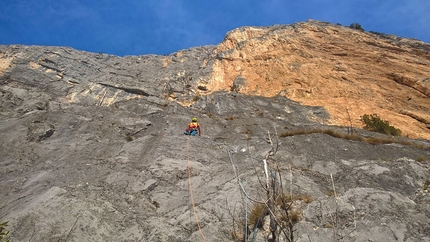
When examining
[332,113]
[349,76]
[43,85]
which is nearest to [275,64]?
[349,76]

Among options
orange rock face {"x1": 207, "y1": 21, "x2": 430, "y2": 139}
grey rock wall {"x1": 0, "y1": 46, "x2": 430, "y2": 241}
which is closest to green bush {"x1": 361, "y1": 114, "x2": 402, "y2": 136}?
orange rock face {"x1": 207, "y1": 21, "x2": 430, "y2": 139}

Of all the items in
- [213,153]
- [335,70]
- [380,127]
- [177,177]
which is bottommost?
[177,177]

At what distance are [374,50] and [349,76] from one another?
19.0 ft

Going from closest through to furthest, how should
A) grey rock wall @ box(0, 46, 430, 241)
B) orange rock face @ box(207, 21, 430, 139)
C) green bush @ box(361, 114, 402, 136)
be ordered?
grey rock wall @ box(0, 46, 430, 241) → green bush @ box(361, 114, 402, 136) → orange rock face @ box(207, 21, 430, 139)

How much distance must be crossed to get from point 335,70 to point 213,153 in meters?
22.4

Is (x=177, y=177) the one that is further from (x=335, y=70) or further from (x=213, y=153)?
(x=335, y=70)

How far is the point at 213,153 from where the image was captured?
12.5 meters

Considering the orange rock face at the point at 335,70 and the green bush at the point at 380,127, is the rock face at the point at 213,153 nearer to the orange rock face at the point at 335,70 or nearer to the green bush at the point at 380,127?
the orange rock face at the point at 335,70

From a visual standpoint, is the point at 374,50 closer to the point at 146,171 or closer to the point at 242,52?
the point at 242,52

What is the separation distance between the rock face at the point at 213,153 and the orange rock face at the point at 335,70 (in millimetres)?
175

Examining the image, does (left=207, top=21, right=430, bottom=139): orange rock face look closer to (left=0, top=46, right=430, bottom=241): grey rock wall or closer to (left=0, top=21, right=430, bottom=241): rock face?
(left=0, top=21, right=430, bottom=241): rock face

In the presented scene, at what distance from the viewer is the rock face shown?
24.8 feet

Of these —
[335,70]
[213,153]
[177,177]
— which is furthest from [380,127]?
[177,177]

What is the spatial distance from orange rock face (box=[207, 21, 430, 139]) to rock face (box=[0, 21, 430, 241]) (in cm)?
17
